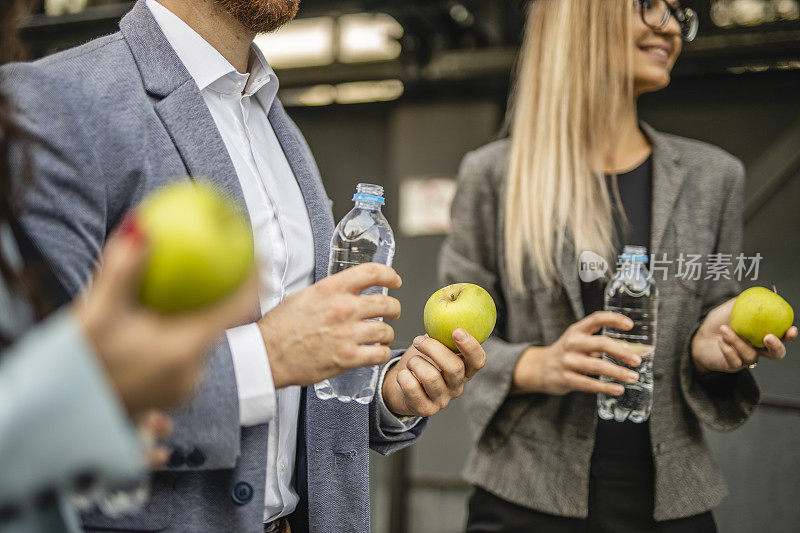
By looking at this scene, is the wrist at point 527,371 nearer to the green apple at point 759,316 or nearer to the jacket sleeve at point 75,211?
the green apple at point 759,316

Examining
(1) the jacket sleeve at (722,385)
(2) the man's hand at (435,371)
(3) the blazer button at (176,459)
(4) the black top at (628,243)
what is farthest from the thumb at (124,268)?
(1) the jacket sleeve at (722,385)

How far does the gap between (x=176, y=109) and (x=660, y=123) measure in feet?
11.5

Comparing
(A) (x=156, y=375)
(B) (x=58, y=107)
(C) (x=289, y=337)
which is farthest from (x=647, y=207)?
(A) (x=156, y=375)

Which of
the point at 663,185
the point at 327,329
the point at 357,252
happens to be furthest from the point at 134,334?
the point at 663,185

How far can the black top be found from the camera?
1.95 m

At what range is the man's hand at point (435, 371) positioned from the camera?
1372mm

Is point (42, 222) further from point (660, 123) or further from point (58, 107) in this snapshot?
point (660, 123)

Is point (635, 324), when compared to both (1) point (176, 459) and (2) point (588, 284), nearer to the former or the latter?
(2) point (588, 284)

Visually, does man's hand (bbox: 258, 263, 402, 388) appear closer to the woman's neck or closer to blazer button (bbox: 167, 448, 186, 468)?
blazer button (bbox: 167, 448, 186, 468)

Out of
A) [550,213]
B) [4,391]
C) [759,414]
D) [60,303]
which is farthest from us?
[759,414]

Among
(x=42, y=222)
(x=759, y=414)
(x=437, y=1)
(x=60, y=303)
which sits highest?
(x=437, y=1)

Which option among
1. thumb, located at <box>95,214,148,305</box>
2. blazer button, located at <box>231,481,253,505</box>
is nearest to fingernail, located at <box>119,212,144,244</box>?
thumb, located at <box>95,214,148,305</box>

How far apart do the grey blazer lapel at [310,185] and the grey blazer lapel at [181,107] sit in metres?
0.28

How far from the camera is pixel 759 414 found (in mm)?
3537
